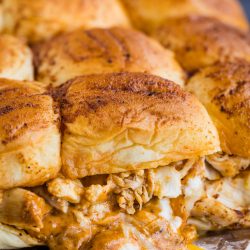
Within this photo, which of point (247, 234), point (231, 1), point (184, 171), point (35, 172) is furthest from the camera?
point (231, 1)

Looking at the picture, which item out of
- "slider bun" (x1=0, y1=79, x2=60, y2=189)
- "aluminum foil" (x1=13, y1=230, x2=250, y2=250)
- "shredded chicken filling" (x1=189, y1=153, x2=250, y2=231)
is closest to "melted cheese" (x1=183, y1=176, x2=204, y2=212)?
"shredded chicken filling" (x1=189, y1=153, x2=250, y2=231)

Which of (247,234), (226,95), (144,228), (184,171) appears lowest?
(247,234)

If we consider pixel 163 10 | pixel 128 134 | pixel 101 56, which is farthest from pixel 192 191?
pixel 163 10

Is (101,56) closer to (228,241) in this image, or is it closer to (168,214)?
(168,214)

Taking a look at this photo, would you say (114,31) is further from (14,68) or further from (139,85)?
(139,85)

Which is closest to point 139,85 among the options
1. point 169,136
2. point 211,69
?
point 169,136

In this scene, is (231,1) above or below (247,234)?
above

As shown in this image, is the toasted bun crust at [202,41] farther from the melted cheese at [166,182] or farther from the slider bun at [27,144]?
the slider bun at [27,144]

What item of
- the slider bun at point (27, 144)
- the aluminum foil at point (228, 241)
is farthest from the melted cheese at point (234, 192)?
the slider bun at point (27, 144)
